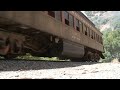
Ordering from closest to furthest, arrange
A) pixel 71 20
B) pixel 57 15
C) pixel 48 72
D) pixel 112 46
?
A: pixel 48 72 → pixel 57 15 → pixel 71 20 → pixel 112 46

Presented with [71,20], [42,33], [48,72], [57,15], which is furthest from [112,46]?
[48,72]

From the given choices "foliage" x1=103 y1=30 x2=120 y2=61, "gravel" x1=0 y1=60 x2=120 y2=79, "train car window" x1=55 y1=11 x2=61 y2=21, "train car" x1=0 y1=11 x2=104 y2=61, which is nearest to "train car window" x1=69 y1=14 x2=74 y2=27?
"train car" x1=0 y1=11 x2=104 y2=61

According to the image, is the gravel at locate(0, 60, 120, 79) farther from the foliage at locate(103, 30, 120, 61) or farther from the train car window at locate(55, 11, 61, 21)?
the foliage at locate(103, 30, 120, 61)

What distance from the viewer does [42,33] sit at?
9406 mm

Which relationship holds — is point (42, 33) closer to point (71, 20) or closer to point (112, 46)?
point (71, 20)

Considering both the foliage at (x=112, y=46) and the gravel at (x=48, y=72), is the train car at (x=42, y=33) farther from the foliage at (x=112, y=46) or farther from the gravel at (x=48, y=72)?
the foliage at (x=112, y=46)

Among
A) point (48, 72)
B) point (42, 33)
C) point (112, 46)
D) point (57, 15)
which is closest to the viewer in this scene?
point (48, 72)

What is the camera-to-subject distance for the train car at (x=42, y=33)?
7.38 meters

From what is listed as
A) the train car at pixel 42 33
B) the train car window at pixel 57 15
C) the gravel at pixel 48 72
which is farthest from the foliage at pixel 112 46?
the gravel at pixel 48 72

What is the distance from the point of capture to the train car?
7.38 meters

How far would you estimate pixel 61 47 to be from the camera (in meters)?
11.6
